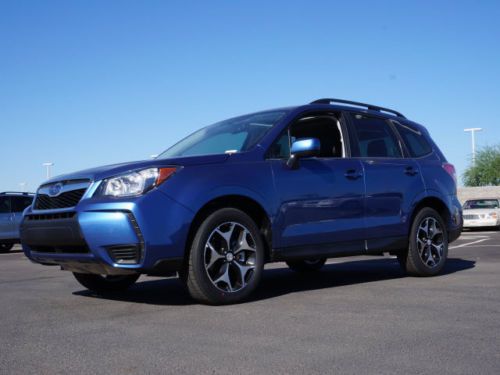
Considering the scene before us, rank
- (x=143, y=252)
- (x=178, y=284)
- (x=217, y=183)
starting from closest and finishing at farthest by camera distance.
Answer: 1. (x=143, y=252)
2. (x=217, y=183)
3. (x=178, y=284)

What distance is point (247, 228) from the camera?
5.33 meters

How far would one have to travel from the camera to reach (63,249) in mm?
5273

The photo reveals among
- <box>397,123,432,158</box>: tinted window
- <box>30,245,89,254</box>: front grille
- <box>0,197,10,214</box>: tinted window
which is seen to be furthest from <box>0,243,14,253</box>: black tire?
<box>397,123,432,158</box>: tinted window

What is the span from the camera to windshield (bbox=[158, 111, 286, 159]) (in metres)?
→ 5.87

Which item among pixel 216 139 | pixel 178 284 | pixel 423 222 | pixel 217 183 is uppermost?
pixel 216 139

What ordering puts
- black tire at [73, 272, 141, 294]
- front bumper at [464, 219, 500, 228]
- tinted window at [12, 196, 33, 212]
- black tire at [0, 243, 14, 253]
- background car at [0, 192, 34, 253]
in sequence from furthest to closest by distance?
front bumper at [464, 219, 500, 228] → black tire at [0, 243, 14, 253] → tinted window at [12, 196, 33, 212] → background car at [0, 192, 34, 253] → black tire at [73, 272, 141, 294]

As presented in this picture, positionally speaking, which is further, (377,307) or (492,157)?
(492,157)

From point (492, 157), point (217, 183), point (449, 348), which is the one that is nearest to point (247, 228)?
point (217, 183)

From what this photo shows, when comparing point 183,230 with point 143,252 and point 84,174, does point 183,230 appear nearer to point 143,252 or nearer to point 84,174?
point 143,252

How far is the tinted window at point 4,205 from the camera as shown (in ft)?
61.6

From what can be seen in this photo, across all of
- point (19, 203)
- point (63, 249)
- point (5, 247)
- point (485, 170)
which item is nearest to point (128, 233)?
point (63, 249)

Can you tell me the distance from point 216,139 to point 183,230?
1.52m

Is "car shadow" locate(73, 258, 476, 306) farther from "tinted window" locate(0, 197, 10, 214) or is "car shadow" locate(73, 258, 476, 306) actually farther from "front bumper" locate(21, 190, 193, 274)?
"tinted window" locate(0, 197, 10, 214)

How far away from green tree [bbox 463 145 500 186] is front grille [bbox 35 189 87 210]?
5417 cm
